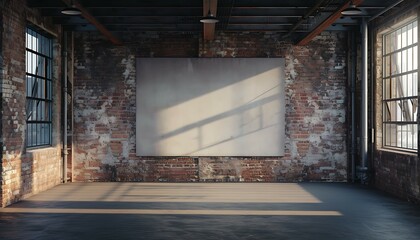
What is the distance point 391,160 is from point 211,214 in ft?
13.9

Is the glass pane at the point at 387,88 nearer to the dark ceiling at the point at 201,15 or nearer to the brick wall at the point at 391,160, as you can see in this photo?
the brick wall at the point at 391,160

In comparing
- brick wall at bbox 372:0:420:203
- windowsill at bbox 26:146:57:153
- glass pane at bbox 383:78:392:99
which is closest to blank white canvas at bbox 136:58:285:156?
windowsill at bbox 26:146:57:153

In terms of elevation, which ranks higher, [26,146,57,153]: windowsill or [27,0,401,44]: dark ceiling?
[27,0,401,44]: dark ceiling

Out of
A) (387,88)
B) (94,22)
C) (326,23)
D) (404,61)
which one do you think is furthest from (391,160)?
(94,22)

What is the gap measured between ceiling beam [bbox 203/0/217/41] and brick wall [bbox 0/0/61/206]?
10.7ft

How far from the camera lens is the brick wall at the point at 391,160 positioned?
914cm

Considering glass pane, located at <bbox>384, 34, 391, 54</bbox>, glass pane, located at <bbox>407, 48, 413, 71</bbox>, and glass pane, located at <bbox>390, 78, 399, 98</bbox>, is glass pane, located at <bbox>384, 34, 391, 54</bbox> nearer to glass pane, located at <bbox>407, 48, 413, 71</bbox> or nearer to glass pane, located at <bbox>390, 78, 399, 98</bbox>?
glass pane, located at <bbox>390, 78, 399, 98</bbox>

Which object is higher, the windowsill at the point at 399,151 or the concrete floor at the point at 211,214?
the windowsill at the point at 399,151

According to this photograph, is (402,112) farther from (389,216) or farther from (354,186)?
(389,216)

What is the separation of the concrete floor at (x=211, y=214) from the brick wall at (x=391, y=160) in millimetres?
326

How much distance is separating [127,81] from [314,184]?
4.93 m

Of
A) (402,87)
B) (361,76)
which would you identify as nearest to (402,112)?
(402,87)

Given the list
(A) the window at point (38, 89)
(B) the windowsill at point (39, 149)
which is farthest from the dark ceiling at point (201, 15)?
(B) the windowsill at point (39, 149)

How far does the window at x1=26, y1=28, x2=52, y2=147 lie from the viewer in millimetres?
10255
